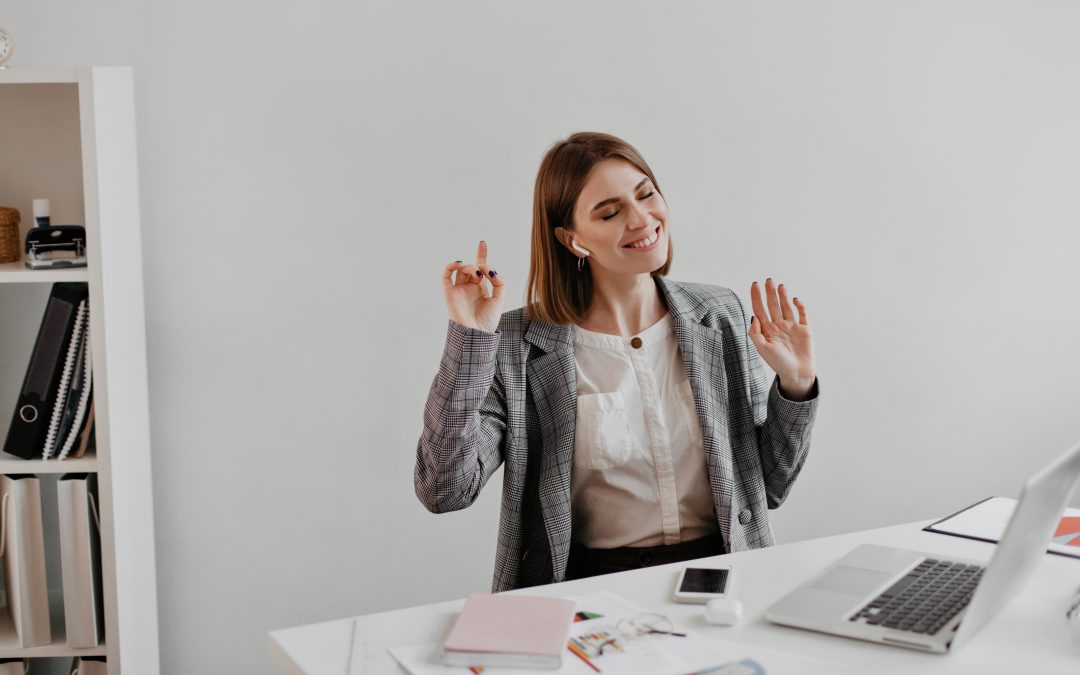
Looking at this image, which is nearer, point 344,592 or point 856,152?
point 344,592

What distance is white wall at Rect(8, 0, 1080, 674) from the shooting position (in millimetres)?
2383

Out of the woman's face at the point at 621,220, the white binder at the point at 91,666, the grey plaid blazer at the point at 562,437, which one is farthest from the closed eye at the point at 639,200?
the white binder at the point at 91,666

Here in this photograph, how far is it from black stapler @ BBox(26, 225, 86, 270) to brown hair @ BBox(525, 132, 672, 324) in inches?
36.3

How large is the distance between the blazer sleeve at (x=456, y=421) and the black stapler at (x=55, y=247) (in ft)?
2.81

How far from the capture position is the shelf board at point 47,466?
80.4 inches

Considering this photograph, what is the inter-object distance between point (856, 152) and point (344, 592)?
6.00 feet

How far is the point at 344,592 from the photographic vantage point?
2.56 metres

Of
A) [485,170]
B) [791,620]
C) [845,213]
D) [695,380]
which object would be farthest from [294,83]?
[791,620]

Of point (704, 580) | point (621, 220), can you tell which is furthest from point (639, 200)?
point (704, 580)

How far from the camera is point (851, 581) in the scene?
141cm

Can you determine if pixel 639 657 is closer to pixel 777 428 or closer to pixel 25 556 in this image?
pixel 777 428

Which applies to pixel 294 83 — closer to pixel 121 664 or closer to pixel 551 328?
pixel 551 328

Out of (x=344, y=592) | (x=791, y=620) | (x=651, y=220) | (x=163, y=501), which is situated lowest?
(x=344, y=592)

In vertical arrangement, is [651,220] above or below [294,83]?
below
